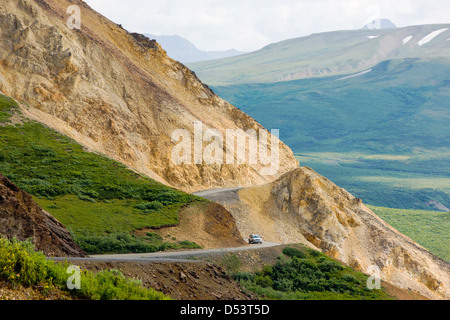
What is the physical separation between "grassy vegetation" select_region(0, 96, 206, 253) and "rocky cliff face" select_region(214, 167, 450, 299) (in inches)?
398

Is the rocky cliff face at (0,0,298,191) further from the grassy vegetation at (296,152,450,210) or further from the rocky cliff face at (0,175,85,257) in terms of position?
the grassy vegetation at (296,152,450,210)

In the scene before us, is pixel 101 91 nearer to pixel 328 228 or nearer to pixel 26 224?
pixel 328 228

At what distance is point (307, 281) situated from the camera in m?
21.9

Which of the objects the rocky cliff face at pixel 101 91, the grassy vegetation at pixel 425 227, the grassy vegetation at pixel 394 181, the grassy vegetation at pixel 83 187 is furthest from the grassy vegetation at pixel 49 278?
the grassy vegetation at pixel 394 181

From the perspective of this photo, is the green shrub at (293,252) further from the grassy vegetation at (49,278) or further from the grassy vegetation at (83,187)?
the grassy vegetation at (49,278)

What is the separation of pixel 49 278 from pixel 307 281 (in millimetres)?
13771

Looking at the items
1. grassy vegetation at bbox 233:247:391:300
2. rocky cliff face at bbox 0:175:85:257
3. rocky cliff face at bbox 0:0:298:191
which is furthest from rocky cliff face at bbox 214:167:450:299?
rocky cliff face at bbox 0:175:85:257

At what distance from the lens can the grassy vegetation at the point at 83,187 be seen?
2683 centimetres

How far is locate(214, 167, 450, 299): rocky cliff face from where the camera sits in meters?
41.8

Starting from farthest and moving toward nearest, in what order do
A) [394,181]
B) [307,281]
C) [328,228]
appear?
[394,181], [328,228], [307,281]

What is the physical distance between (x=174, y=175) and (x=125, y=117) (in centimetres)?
773

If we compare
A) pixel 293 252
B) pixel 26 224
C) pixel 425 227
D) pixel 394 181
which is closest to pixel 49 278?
pixel 26 224
